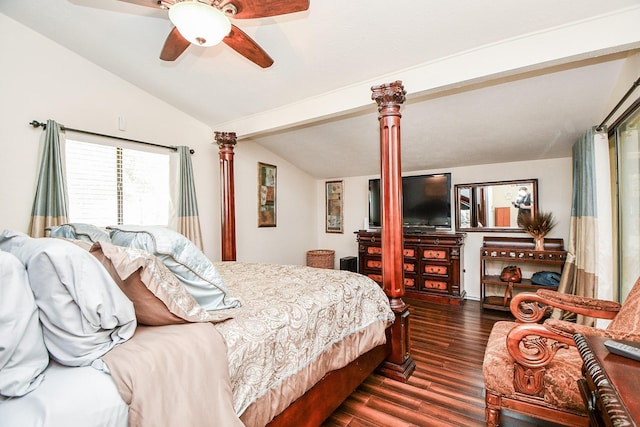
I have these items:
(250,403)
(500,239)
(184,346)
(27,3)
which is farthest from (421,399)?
(27,3)

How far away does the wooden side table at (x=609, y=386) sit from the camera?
690 millimetres

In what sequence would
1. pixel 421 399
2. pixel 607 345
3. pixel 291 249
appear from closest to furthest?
pixel 607 345 < pixel 421 399 < pixel 291 249

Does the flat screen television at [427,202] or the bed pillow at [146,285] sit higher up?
the flat screen television at [427,202]

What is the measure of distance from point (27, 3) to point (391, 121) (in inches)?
116

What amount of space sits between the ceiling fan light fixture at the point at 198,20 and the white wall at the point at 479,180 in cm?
383

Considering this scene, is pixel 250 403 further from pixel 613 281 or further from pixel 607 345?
pixel 613 281

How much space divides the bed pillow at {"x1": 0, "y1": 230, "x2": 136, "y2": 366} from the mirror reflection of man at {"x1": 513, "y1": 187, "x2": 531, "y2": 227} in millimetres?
4444

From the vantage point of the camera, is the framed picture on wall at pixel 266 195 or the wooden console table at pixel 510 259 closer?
the wooden console table at pixel 510 259

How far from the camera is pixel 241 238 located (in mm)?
4430

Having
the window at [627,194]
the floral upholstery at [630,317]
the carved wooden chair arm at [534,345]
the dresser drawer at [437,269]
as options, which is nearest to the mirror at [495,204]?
the dresser drawer at [437,269]

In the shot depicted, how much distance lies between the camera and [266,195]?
15.8 ft

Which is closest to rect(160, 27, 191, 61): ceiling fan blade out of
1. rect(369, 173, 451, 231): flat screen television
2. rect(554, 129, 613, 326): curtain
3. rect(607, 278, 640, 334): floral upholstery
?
rect(607, 278, 640, 334): floral upholstery

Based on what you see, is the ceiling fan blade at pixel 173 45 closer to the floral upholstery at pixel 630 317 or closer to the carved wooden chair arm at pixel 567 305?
the carved wooden chair arm at pixel 567 305

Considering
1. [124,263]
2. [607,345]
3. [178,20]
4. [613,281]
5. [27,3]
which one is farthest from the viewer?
[613,281]
